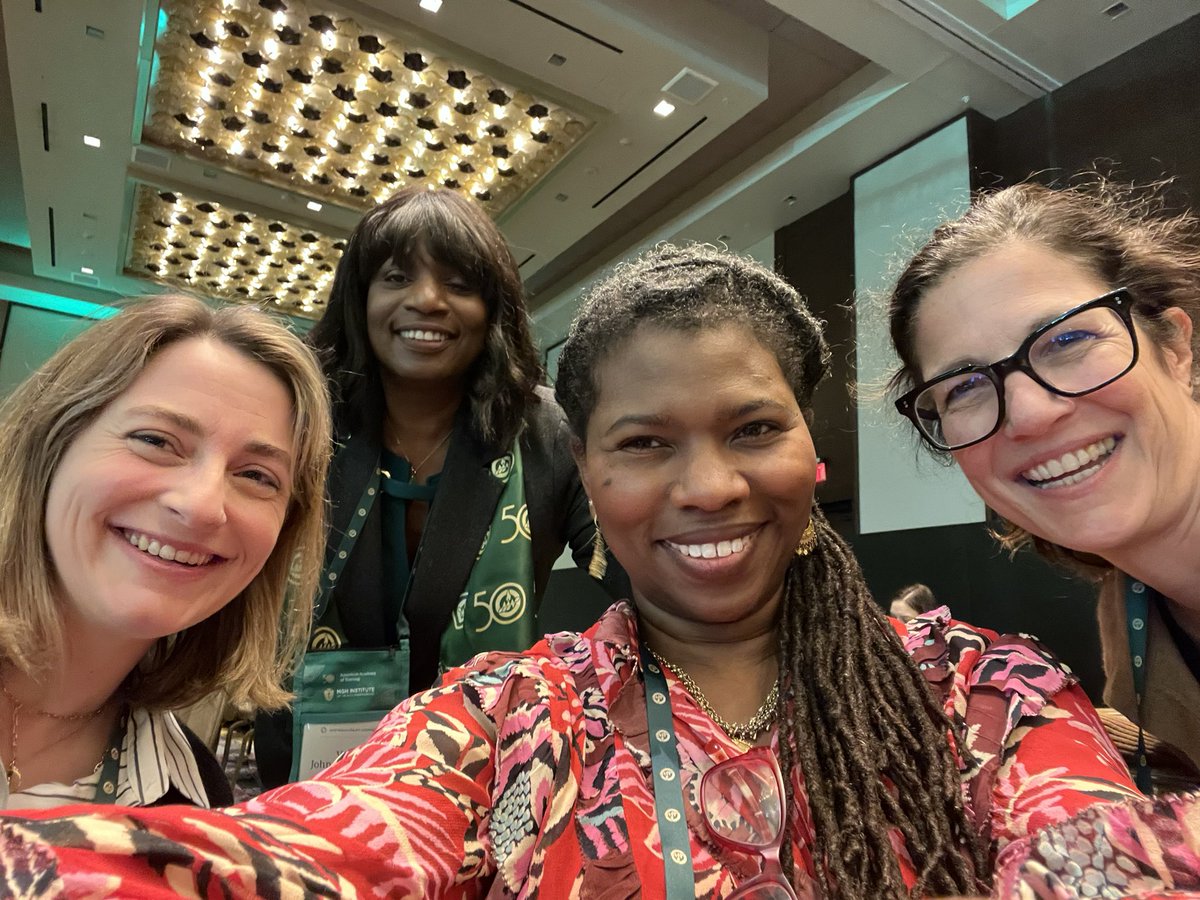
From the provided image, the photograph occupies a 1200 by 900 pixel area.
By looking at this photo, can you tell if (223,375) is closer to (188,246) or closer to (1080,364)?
(1080,364)

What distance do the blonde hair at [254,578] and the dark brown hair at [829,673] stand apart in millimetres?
543

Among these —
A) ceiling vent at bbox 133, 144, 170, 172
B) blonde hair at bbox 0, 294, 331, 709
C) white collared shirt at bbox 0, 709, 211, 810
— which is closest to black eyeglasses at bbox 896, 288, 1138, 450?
blonde hair at bbox 0, 294, 331, 709

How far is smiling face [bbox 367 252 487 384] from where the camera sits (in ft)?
6.12

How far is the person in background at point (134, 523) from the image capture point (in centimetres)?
121

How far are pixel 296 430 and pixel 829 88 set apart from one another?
396cm

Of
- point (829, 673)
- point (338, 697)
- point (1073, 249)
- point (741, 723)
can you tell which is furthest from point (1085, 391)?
point (338, 697)

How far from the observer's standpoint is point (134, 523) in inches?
47.3

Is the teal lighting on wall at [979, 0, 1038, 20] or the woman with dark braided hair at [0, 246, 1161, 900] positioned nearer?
the woman with dark braided hair at [0, 246, 1161, 900]

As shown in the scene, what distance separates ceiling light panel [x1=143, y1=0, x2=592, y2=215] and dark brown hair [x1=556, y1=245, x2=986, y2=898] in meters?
3.02

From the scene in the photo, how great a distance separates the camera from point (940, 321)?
4.10 ft

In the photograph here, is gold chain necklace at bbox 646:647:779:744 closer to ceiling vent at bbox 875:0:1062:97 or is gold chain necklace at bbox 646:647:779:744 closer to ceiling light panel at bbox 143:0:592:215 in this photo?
ceiling vent at bbox 875:0:1062:97

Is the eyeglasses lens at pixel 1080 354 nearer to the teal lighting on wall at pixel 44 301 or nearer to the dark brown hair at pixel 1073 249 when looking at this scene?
the dark brown hair at pixel 1073 249

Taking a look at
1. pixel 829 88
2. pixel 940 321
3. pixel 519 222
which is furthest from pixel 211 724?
pixel 829 88

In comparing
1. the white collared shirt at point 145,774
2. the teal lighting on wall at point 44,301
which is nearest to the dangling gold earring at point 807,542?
the white collared shirt at point 145,774
